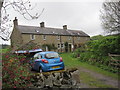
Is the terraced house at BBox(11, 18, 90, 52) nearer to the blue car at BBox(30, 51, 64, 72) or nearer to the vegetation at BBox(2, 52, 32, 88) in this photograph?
the blue car at BBox(30, 51, 64, 72)

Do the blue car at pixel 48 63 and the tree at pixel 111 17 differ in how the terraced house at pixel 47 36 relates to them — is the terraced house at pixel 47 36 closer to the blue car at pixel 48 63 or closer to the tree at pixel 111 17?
the tree at pixel 111 17

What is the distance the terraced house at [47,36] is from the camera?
2328 cm

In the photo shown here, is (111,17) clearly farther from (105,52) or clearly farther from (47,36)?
(47,36)

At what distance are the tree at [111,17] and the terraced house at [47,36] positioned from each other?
36.3ft

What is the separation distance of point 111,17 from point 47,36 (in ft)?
47.9

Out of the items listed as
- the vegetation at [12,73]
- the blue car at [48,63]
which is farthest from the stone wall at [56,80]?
the vegetation at [12,73]

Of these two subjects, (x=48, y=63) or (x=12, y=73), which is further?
(x=48, y=63)

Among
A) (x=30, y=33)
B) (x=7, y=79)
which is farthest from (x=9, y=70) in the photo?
(x=30, y=33)

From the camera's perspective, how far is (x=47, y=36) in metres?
26.7

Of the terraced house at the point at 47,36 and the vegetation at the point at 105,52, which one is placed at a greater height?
the terraced house at the point at 47,36

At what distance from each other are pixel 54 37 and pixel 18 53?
77.0 feet

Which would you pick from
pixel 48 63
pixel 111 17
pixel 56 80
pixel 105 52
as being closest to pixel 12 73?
pixel 56 80

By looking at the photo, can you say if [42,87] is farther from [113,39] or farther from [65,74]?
[113,39]

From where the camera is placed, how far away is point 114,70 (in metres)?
8.26
